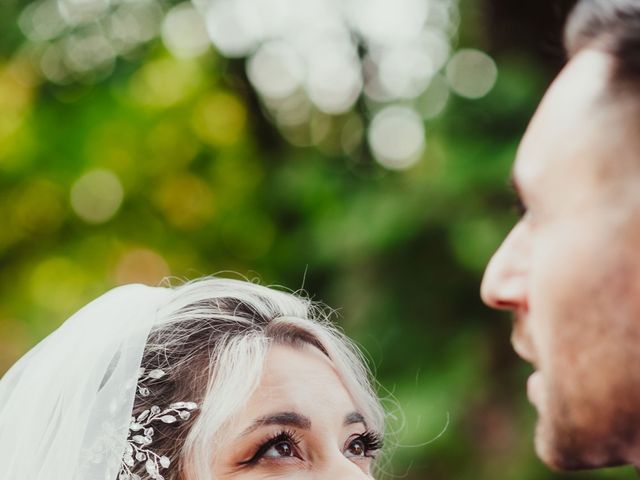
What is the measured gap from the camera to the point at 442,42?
6727 mm

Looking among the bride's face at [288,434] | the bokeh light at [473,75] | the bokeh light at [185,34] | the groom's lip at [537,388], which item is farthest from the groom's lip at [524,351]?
the bokeh light at [185,34]

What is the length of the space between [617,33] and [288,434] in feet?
6.11

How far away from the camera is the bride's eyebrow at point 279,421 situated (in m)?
2.93

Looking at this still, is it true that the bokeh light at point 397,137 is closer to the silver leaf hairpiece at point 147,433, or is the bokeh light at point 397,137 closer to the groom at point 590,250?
the silver leaf hairpiece at point 147,433

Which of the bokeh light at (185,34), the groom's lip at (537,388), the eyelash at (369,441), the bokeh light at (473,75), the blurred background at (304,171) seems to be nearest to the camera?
the groom's lip at (537,388)

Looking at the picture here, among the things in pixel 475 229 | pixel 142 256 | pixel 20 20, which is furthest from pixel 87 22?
pixel 475 229

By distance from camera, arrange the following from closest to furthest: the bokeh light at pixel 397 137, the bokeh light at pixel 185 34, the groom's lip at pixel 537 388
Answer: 1. the groom's lip at pixel 537 388
2. the bokeh light at pixel 397 137
3. the bokeh light at pixel 185 34

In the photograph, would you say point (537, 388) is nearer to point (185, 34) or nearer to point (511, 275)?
point (511, 275)

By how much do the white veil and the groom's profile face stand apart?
1.79m

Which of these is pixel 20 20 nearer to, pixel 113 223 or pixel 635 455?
pixel 113 223

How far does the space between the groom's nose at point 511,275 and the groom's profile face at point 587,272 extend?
0.04m

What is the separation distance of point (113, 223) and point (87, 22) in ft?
5.98

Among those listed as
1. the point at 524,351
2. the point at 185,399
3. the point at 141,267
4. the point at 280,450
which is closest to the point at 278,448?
the point at 280,450

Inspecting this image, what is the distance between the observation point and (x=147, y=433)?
2.98 metres
